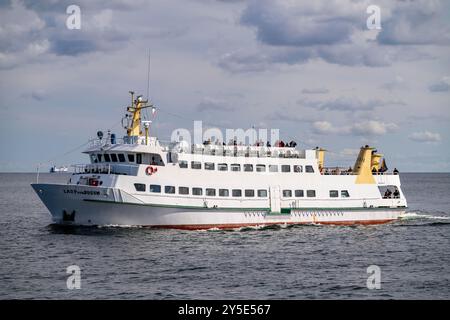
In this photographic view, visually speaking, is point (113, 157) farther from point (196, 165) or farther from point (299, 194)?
point (299, 194)

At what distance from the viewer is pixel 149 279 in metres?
31.2

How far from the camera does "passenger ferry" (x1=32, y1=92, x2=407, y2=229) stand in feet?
146

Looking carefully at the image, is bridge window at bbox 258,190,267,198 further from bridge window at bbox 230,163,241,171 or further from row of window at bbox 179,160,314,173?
bridge window at bbox 230,163,241,171

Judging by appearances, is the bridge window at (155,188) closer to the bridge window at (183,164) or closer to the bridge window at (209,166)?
the bridge window at (183,164)

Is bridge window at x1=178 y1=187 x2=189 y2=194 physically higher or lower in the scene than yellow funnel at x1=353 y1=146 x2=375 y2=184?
lower

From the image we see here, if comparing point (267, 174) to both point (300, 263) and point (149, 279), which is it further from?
point (149, 279)

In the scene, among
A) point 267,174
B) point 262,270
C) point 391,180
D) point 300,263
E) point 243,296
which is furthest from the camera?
point 391,180

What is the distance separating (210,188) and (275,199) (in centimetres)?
554

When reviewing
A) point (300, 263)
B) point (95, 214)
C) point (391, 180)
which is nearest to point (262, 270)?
point (300, 263)

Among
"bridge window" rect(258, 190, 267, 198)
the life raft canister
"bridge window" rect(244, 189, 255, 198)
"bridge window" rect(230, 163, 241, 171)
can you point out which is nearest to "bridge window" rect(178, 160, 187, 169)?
the life raft canister

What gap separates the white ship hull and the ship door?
1.00 feet

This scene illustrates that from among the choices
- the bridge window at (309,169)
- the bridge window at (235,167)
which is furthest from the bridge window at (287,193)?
the bridge window at (235,167)

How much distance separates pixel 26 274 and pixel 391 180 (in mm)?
32870
